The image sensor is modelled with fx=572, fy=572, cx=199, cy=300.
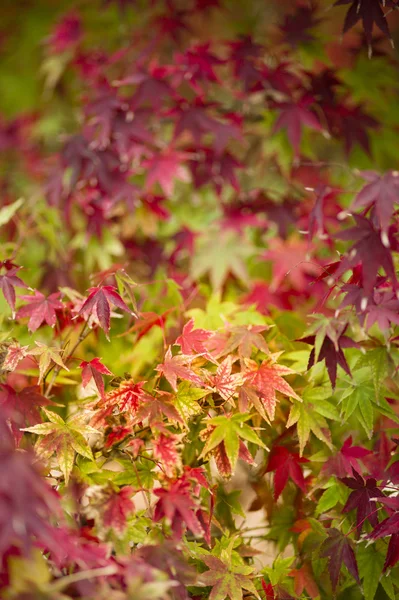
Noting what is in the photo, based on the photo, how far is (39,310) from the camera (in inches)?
49.2

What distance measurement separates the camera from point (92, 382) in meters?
1.24

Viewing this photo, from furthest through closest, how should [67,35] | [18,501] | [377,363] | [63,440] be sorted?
[67,35] < [377,363] < [63,440] < [18,501]

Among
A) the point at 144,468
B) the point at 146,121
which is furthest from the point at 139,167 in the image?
the point at 144,468

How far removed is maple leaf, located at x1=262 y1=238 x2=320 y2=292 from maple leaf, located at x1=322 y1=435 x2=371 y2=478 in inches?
29.3

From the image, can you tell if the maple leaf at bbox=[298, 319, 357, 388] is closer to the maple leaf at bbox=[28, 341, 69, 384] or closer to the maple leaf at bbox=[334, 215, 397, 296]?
the maple leaf at bbox=[334, 215, 397, 296]

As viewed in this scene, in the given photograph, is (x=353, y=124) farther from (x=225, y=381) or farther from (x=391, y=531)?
(x=391, y=531)

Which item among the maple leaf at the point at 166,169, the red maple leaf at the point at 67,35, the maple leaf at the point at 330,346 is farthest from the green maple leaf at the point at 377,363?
the red maple leaf at the point at 67,35

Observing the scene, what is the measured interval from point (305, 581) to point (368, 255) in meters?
0.73

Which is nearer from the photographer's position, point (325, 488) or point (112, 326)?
point (325, 488)

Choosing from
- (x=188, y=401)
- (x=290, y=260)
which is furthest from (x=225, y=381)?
(x=290, y=260)

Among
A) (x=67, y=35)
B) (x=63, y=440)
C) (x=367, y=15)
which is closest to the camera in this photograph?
(x=63, y=440)

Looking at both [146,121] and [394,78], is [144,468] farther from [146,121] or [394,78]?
[394,78]

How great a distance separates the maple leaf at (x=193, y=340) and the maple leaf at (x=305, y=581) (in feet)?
1.79

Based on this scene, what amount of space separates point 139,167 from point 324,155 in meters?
1.12
